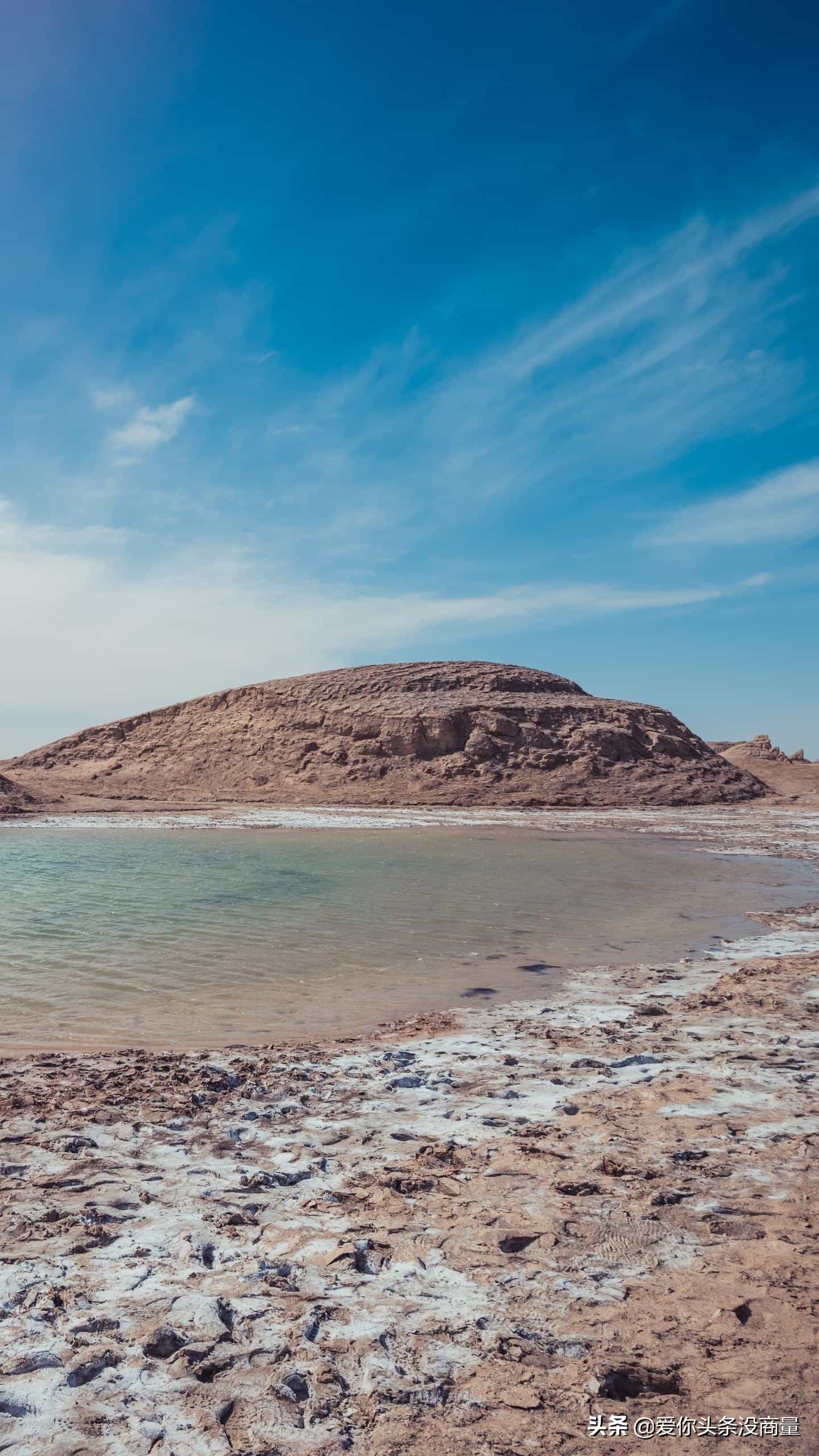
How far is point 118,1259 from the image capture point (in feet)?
9.78

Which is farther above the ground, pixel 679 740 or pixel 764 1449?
pixel 679 740

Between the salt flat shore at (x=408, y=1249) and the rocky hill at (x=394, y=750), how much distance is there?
3206cm

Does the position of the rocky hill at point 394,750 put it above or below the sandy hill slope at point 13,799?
above

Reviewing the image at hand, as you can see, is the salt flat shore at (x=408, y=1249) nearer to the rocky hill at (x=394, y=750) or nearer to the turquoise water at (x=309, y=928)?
the turquoise water at (x=309, y=928)

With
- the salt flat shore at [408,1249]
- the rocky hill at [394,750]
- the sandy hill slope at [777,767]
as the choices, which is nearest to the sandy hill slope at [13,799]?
the rocky hill at [394,750]

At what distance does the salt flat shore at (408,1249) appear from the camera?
226cm

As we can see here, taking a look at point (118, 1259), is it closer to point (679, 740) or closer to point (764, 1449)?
point (764, 1449)

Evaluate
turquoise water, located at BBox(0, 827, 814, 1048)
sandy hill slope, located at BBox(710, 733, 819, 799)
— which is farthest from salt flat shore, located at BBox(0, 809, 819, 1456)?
sandy hill slope, located at BBox(710, 733, 819, 799)

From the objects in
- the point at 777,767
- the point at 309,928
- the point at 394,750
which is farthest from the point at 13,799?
the point at 777,767

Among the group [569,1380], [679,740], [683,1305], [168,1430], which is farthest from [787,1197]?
[679,740]

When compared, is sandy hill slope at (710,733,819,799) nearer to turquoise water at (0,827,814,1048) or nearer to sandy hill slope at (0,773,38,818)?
turquoise water at (0,827,814,1048)

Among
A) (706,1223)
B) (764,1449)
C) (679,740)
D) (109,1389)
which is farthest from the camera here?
(679,740)

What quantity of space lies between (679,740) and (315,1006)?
42.8 m

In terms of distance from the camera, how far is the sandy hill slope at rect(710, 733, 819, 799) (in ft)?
154
